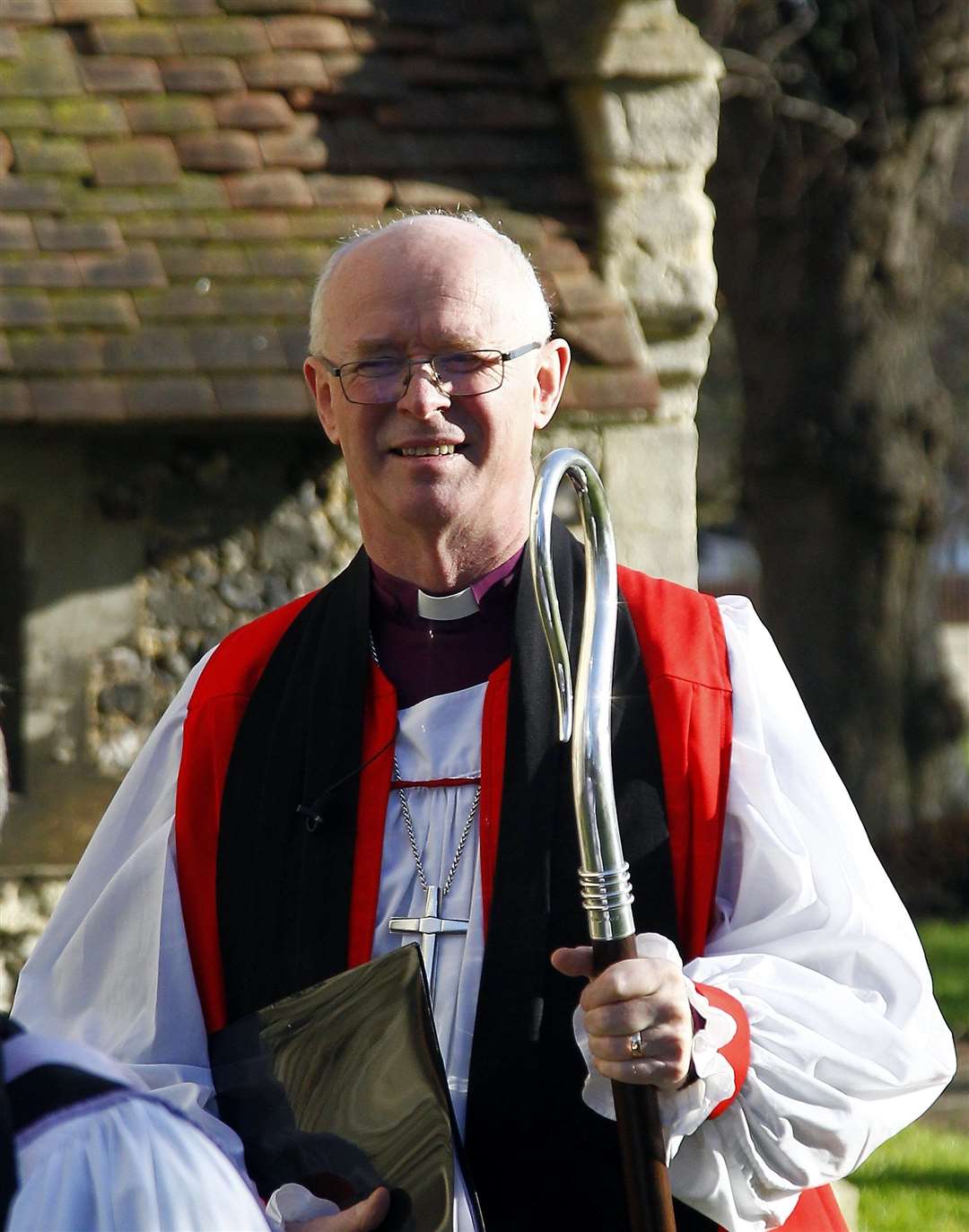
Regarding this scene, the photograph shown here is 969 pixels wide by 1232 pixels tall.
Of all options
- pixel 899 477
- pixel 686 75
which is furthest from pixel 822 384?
pixel 686 75

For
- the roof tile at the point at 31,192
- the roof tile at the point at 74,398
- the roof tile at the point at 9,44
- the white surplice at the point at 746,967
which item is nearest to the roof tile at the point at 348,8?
the roof tile at the point at 9,44

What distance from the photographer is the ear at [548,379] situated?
9.01ft

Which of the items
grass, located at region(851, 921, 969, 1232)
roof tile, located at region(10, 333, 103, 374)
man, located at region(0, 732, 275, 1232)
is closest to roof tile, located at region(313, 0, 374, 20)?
roof tile, located at region(10, 333, 103, 374)

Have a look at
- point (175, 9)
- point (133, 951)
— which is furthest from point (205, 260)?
point (133, 951)

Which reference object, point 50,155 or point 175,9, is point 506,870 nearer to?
point 50,155

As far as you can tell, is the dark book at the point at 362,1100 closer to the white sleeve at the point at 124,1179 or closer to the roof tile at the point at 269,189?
the white sleeve at the point at 124,1179

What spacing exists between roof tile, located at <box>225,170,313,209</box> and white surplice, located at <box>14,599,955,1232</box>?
3142 millimetres

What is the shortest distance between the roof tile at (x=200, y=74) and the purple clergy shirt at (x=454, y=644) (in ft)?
11.6

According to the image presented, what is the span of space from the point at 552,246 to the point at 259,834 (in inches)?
133

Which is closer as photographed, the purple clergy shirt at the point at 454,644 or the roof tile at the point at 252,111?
the purple clergy shirt at the point at 454,644

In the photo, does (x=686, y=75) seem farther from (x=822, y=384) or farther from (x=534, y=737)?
(x=822, y=384)

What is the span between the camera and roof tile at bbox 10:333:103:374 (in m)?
Result: 5.18

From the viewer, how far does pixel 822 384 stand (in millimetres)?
10133

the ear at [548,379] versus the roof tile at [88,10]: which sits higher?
the roof tile at [88,10]
